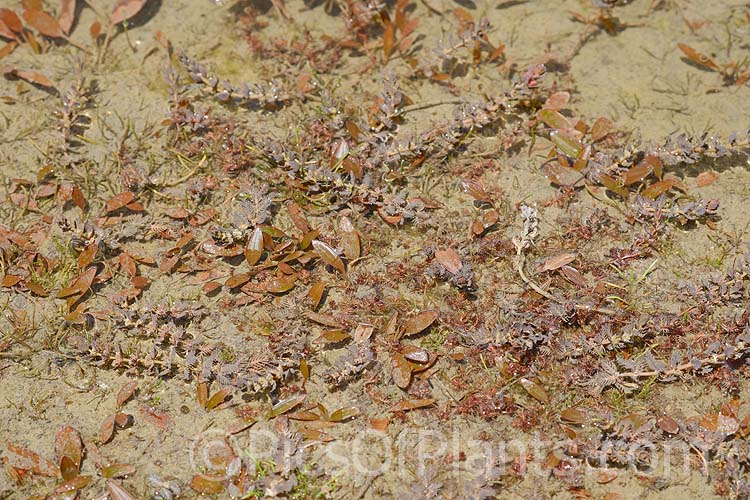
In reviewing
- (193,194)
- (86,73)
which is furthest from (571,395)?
(86,73)

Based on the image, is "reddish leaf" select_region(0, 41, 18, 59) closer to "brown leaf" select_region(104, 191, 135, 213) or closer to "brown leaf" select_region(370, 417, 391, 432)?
"brown leaf" select_region(104, 191, 135, 213)

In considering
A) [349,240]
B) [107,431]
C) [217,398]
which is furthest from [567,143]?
[107,431]

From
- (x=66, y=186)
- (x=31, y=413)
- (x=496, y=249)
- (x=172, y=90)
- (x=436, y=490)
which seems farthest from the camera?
(x=172, y=90)

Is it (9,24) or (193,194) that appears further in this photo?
(9,24)

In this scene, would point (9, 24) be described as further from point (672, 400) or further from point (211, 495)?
point (672, 400)

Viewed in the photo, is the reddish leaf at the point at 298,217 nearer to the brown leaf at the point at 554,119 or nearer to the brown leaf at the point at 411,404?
the brown leaf at the point at 411,404

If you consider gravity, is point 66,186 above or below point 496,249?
above

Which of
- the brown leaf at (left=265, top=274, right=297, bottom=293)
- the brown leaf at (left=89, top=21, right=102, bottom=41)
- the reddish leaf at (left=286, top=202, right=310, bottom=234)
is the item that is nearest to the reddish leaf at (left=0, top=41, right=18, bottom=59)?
the brown leaf at (left=89, top=21, right=102, bottom=41)
